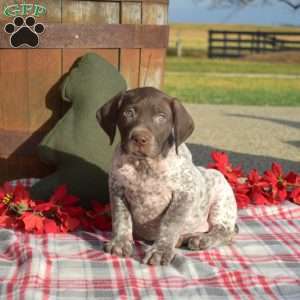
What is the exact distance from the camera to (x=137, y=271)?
11.2 feet

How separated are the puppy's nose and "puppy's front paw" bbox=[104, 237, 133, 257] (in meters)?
0.68

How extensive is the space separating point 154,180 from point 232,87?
15.4 metres

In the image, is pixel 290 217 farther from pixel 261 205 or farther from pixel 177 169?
pixel 177 169

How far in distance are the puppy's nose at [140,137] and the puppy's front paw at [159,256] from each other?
2.16 feet

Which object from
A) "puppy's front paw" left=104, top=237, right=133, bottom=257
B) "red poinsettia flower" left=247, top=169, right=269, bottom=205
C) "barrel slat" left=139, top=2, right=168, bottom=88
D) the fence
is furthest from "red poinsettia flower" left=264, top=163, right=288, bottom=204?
the fence

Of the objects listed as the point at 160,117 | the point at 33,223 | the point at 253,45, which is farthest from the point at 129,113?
the point at 253,45

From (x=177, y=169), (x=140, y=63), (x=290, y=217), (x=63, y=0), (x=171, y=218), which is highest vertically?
(x=63, y=0)

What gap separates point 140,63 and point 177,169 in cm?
177

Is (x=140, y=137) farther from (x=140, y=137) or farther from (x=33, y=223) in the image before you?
(x=33, y=223)

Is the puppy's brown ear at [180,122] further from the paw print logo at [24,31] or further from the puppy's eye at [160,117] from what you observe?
the paw print logo at [24,31]

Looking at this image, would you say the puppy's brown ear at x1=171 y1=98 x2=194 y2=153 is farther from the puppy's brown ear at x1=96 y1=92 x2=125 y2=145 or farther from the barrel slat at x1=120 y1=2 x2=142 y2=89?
the barrel slat at x1=120 y1=2 x2=142 y2=89

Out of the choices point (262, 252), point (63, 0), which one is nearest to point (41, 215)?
point (262, 252)

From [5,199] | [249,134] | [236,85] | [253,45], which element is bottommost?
[253,45]

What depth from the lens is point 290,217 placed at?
182 inches
